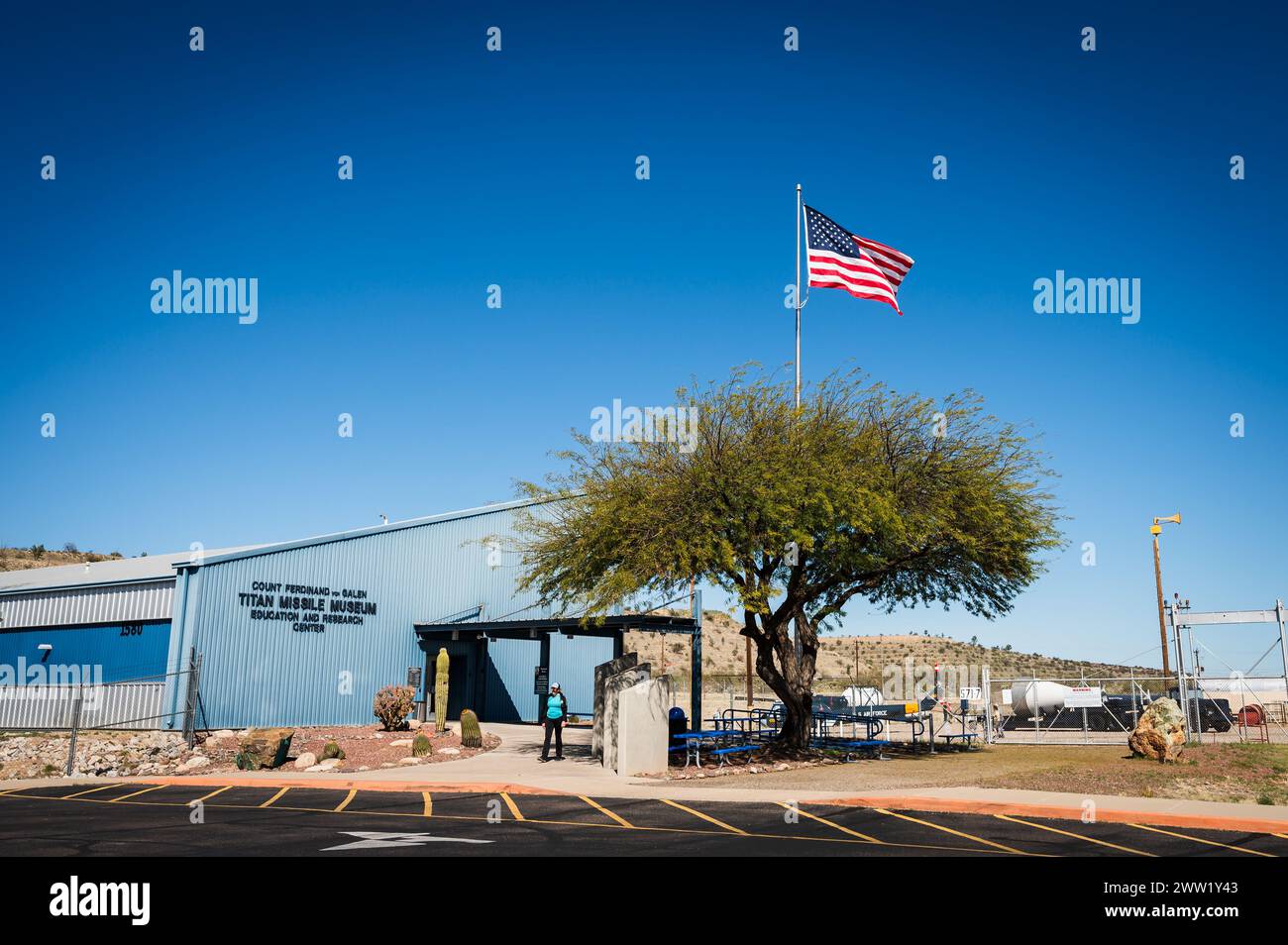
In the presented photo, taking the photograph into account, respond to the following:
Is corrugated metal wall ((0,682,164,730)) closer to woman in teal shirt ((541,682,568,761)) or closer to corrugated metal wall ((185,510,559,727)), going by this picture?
corrugated metal wall ((185,510,559,727))

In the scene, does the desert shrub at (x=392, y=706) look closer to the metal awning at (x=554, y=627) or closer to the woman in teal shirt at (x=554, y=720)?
the metal awning at (x=554, y=627)

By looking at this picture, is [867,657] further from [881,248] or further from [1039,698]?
[881,248]

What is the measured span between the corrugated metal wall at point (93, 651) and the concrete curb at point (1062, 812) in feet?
71.9

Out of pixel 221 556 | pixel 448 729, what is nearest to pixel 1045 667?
pixel 448 729

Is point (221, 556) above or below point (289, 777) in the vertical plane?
above

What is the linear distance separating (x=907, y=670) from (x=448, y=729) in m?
63.6

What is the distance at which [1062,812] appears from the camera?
1433cm

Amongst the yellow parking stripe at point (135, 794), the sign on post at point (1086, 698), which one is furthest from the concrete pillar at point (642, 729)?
the sign on post at point (1086, 698)

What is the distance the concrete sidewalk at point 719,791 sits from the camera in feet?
46.1

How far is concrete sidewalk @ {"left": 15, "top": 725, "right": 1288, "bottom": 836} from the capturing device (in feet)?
46.1
